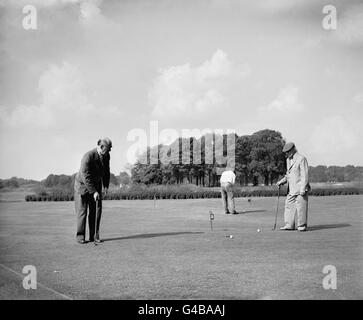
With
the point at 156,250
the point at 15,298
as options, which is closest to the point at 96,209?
the point at 156,250

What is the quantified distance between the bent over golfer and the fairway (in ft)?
1.81

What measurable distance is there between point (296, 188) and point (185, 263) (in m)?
5.82

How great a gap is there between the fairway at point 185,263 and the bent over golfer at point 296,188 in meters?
0.55

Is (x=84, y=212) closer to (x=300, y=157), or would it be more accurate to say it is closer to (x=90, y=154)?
(x=90, y=154)

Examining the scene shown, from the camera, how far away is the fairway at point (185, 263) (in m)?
5.93

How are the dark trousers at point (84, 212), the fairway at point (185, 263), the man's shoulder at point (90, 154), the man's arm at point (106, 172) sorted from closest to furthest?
the fairway at point (185, 263) → the man's shoulder at point (90, 154) → the dark trousers at point (84, 212) → the man's arm at point (106, 172)

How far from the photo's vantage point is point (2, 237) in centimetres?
1163

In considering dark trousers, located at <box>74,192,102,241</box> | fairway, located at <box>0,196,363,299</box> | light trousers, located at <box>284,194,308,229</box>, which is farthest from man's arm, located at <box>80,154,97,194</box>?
light trousers, located at <box>284,194,308,229</box>

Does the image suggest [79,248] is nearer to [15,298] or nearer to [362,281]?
[15,298]

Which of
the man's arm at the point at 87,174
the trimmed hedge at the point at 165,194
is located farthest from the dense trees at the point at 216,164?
the man's arm at the point at 87,174

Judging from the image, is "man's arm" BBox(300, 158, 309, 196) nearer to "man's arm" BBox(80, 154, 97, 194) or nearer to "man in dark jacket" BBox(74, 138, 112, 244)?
"man in dark jacket" BBox(74, 138, 112, 244)

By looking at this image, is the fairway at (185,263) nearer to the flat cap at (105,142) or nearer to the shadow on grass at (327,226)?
the shadow on grass at (327,226)

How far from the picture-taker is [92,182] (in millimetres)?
10172

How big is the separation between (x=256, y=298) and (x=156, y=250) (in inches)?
154
